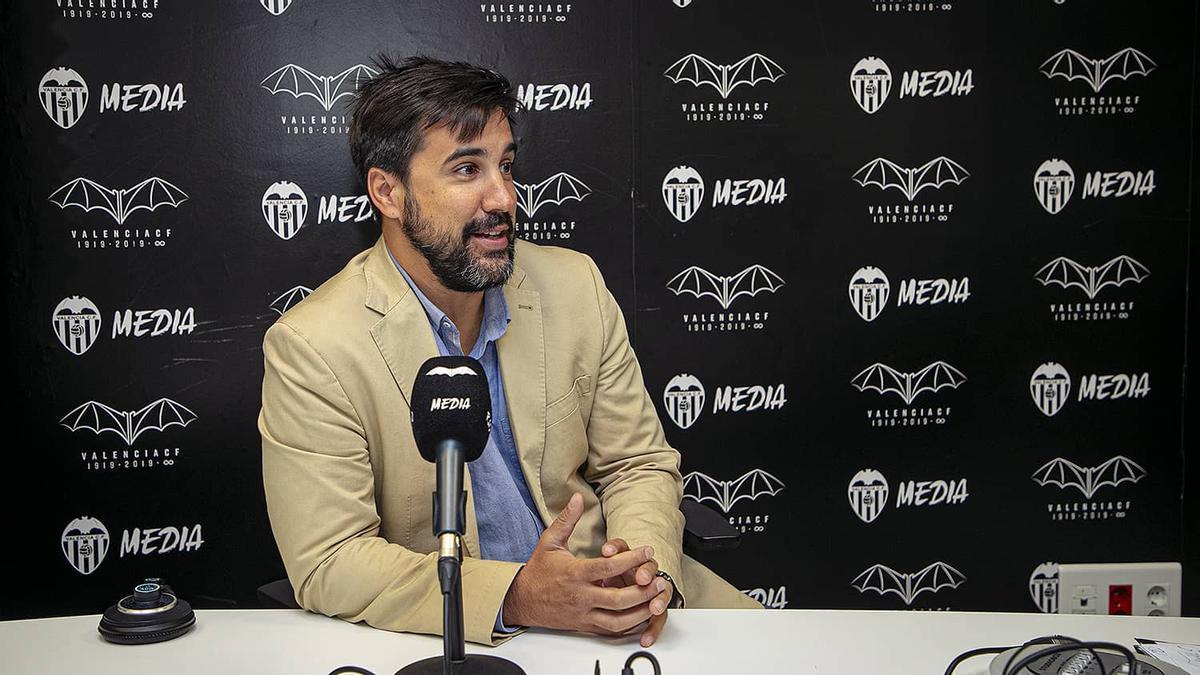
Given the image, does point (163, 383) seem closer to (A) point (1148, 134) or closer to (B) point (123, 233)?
(B) point (123, 233)

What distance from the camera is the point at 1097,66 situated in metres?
2.96

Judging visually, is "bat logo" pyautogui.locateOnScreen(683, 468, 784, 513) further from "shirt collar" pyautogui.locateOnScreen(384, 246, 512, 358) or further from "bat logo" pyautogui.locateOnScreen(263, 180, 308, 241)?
"bat logo" pyautogui.locateOnScreen(263, 180, 308, 241)

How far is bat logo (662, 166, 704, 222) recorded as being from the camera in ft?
9.39

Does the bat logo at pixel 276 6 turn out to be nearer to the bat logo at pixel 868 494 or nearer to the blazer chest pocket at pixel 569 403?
the blazer chest pocket at pixel 569 403

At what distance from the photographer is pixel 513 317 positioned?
2.24 m

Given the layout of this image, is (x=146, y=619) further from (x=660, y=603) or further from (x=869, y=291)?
(x=869, y=291)

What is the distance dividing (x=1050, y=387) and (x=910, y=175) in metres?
0.74

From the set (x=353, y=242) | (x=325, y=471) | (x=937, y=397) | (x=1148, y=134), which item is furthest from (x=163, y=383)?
(x=1148, y=134)

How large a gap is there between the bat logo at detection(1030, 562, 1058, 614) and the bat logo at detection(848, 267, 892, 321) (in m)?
0.91

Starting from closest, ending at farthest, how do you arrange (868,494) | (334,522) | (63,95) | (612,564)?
(612,564) → (334,522) → (63,95) → (868,494)

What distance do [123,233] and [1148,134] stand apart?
8.98 feet

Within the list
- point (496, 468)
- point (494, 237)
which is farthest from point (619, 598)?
point (494, 237)

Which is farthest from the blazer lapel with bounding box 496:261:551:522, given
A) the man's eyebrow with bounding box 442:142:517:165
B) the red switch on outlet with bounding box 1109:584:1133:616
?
the red switch on outlet with bounding box 1109:584:1133:616

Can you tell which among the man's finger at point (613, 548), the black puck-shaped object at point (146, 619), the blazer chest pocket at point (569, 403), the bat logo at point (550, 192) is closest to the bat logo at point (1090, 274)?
the bat logo at point (550, 192)
